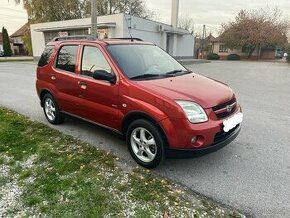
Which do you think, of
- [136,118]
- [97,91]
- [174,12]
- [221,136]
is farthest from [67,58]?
[174,12]

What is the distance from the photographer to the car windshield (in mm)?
3926

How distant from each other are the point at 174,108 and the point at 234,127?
1.12 metres

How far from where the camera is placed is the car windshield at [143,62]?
12.9 ft

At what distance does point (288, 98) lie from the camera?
359 inches

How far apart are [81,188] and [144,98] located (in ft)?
4.59

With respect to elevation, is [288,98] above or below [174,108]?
below

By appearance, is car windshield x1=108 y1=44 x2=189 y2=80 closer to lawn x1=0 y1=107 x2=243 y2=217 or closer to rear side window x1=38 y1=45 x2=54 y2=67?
lawn x1=0 y1=107 x2=243 y2=217

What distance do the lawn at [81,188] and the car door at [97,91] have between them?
0.57 metres

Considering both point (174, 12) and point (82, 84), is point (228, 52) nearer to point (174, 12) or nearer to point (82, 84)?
point (174, 12)

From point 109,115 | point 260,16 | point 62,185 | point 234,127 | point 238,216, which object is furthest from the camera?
point 260,16

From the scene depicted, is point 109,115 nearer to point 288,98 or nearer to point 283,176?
point 283,176

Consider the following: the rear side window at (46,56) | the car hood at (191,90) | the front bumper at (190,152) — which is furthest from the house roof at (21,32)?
the front bumper at (190,152)

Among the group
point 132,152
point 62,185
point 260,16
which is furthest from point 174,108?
point 260,16

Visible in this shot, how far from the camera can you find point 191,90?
3539mm
